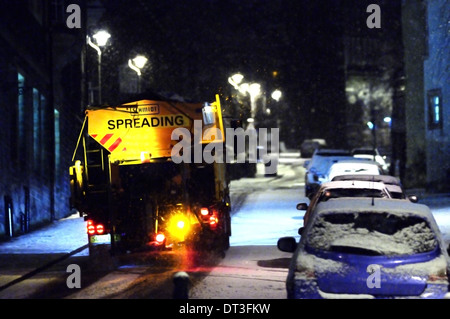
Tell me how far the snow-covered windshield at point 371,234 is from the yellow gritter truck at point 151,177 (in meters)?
7.20

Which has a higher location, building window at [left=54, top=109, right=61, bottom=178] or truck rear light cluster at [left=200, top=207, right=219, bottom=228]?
building window at [left=54, top=109, right=61, bottom=178]

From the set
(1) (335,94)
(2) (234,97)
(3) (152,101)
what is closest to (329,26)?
(1) (335,94)

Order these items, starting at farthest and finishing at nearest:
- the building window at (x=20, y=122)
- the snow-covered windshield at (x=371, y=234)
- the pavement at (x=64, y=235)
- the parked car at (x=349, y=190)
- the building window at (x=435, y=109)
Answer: the building window at (x=435, y=109)
the building window at (x=20, y=122)
the pavement at (x=64, y=235)
the parked car at (x=349, y=190)
the snow-covered windshield at (x=371, y=234)

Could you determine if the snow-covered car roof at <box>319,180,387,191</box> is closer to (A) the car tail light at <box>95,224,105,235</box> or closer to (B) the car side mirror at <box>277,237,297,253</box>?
(A) the car tail light at <box>95,224,105,235</box>

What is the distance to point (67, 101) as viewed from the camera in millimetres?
30250

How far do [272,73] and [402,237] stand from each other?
194ft

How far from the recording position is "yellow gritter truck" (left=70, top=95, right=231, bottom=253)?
15.0 metres

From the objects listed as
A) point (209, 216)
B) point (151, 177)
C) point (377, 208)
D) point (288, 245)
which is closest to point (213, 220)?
point (209, 216)

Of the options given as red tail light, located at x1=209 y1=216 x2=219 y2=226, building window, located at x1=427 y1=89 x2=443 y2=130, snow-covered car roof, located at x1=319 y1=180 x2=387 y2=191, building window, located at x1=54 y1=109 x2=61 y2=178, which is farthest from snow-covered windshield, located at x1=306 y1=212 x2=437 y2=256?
building window, located at x1=427 y1=89 x2=443 y2=130

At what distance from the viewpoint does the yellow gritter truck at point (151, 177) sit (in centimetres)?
1500

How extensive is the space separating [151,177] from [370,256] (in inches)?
328

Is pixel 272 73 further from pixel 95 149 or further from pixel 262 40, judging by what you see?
pixel 95 149

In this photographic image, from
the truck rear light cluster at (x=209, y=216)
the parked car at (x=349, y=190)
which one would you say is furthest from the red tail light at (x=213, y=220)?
the parked car at (x=349, y=190)

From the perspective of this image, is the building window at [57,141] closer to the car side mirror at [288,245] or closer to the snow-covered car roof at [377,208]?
the car side mirror at [288,245]
